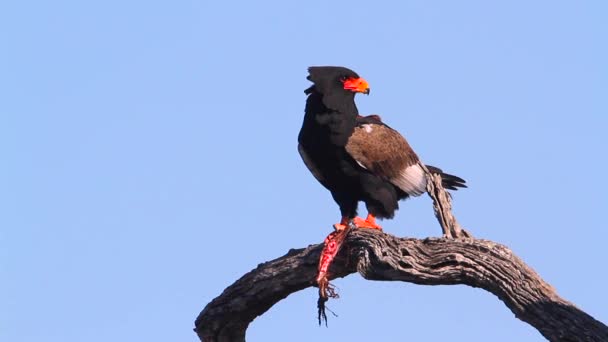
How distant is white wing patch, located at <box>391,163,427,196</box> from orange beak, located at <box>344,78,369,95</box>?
84 centimetres

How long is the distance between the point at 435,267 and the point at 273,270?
4.70 feet

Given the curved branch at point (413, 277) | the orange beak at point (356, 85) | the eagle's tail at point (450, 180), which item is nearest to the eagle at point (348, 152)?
the orange beak at point (356, 85)

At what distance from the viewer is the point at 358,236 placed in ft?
30.3

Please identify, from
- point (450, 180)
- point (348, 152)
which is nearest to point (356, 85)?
point (348, 152)

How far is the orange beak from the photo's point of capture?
418 inches

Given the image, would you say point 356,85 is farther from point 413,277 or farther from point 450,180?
point 413,277

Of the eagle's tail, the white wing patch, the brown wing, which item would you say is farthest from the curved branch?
the eagle's tail

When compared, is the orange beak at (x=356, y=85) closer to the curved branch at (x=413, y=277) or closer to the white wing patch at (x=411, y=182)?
the white wing patch at (x=411, y=182)

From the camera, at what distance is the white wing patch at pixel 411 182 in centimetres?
1085

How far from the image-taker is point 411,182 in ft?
35.7

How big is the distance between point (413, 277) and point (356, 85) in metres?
2.46

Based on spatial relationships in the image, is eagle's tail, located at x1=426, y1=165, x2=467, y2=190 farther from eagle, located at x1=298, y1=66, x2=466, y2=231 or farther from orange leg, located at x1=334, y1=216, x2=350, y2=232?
orange leg, located at x1=334, y1=216, x2=350, y2=232

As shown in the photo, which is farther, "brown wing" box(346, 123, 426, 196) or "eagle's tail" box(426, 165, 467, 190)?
"eagle's tail" box(426, 165, 467, 190)

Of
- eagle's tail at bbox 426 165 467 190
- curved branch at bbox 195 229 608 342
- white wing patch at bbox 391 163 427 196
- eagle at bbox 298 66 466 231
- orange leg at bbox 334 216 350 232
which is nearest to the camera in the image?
curved branch at bbox 195 229 608 342
